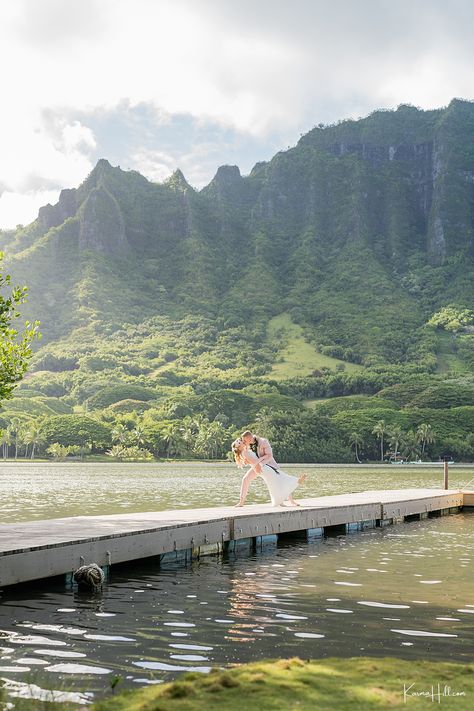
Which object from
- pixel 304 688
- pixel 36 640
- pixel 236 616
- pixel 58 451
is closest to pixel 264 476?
pixel 236 616

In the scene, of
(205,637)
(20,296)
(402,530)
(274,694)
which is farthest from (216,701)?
(402,530)

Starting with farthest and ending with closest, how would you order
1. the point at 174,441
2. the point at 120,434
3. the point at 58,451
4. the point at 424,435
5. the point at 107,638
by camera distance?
the point at 120,434
the point at 174,441
the point at 424,435
the point at 58,451
the point at 107,638

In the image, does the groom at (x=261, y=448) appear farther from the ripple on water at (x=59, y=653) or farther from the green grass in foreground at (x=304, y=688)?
the green grass in foreground at (x=304, y=688)

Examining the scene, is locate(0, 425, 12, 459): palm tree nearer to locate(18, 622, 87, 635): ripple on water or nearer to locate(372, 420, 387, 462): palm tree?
locate(372, 420, 387, 462): palm tree

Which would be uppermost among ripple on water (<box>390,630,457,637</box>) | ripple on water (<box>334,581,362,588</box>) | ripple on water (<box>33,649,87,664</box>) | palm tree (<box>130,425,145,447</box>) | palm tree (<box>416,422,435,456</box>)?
palm tree (<box>416,422,435,456</box>)

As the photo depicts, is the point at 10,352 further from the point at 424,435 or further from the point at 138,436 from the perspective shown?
the point at 424,435

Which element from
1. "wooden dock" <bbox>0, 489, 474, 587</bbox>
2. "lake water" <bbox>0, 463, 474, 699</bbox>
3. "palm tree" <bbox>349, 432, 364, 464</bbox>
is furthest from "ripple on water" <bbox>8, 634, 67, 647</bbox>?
"palm tree" <bbox>349, 432, 364, 464</bbox>

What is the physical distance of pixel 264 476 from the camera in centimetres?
2166

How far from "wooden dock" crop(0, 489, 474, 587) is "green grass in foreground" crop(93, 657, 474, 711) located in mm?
6730

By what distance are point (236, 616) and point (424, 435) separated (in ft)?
491

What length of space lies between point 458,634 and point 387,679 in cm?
356

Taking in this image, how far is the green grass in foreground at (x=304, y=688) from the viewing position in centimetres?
612

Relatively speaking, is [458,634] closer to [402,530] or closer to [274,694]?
[274,694]

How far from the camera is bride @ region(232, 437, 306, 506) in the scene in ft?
67.1
